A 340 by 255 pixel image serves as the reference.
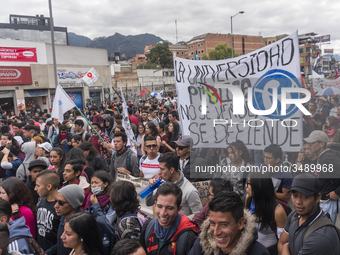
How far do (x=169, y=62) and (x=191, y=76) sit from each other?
7294 centimetres

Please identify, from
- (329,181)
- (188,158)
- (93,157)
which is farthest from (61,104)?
(329,181)

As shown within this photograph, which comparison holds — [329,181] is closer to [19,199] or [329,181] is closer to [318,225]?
[318,225]

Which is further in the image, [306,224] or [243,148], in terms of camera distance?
[243,148]

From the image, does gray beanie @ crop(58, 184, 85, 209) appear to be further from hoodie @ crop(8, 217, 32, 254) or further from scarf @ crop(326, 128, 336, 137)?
scarf @ crop(326, 128, 336, 137)

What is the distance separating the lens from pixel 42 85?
90.2 ft

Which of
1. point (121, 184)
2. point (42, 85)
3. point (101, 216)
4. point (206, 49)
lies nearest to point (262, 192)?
point (121, 184)

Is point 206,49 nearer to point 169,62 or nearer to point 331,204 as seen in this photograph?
point 169,62

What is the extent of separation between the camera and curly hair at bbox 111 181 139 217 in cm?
288

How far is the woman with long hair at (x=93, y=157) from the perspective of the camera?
529 cm

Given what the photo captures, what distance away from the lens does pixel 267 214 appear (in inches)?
111

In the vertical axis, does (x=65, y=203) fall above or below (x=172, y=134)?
below

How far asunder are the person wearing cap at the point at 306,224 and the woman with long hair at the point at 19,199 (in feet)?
9.03

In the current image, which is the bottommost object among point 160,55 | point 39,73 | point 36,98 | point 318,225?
point 318,225

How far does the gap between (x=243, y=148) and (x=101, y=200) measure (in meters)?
2.09
